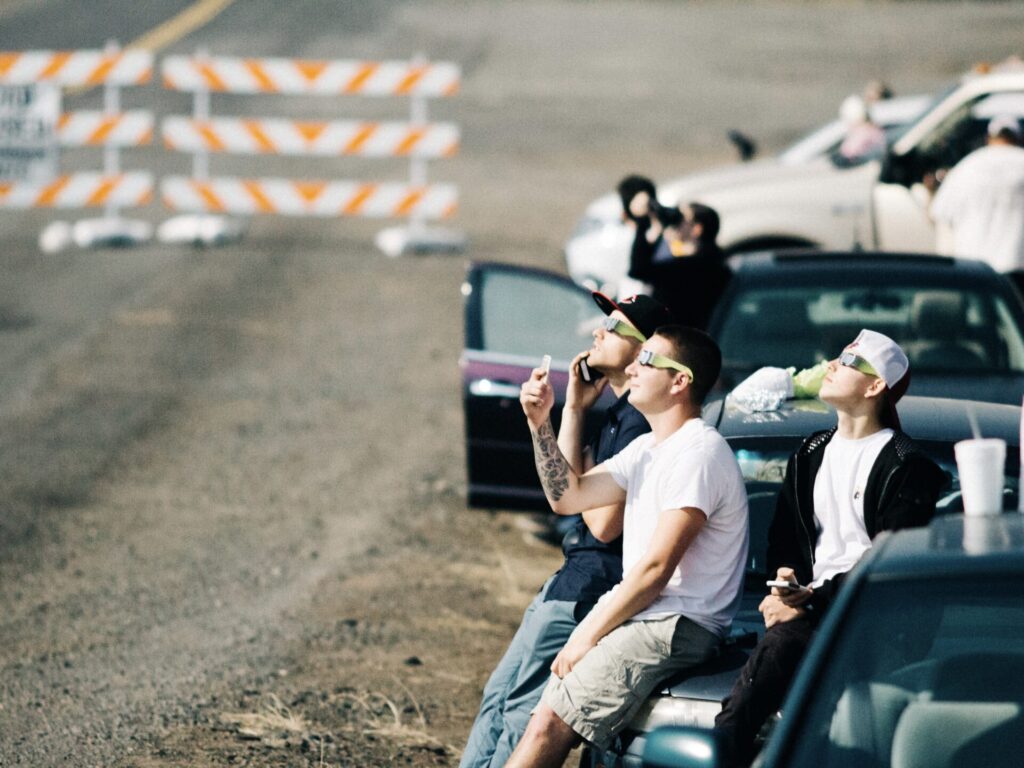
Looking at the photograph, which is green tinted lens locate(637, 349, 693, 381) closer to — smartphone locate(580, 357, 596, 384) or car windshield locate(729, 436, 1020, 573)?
smartphone locate(580, 357, 596, 384)

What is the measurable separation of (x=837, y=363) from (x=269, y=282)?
11.5 metres

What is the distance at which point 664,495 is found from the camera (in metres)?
4.93

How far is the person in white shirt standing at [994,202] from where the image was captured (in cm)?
1077

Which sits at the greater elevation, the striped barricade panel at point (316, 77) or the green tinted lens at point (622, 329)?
the striped barricade panel at point (316, 77)

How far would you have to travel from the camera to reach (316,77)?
17312 millimetres

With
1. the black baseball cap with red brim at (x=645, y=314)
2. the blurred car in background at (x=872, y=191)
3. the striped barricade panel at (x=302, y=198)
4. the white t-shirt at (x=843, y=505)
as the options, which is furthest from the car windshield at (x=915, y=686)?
the striped barricade panel at (x=302, y=198)

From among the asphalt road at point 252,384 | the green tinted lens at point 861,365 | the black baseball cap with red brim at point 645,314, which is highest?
the black baseball cap with red brim at point 645,314

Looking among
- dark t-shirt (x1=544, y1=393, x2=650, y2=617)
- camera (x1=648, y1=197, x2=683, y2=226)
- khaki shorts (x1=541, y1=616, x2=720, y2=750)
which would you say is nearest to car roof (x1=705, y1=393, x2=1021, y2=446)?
dark t-shirt (x1=544, y1=393, x2=650, y2=617)

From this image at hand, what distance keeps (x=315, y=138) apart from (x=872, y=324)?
394 inches

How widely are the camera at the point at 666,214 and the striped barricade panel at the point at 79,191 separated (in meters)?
9.48

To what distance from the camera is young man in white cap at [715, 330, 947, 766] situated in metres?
4.62

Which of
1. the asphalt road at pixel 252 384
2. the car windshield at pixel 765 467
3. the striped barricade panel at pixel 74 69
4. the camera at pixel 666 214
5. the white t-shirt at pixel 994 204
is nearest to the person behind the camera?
the car windshield at pixel 765 467

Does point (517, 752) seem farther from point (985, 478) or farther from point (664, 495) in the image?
point (985, 478)

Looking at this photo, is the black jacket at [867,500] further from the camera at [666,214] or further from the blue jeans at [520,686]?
the camera at [666,214]
